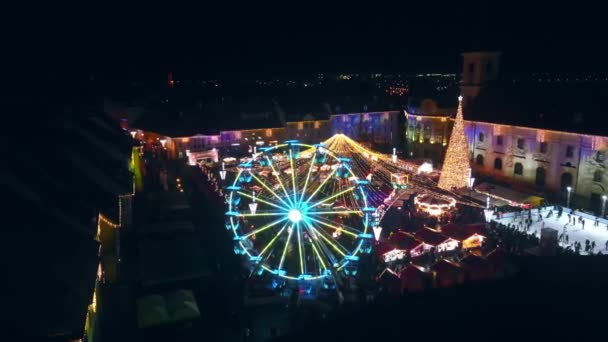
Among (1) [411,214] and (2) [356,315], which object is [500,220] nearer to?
(1) [411,214]

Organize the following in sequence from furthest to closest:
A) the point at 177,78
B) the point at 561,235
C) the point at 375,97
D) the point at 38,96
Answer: the point at 177,78 < the point at 375,97 < the point at 561,235 < the point at 38,96

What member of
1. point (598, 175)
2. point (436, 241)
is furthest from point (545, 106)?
point (436, 241)

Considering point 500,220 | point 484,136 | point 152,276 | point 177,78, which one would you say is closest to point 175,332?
point 152,276

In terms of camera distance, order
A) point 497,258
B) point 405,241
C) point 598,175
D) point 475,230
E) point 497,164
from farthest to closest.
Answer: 1. point 497,164
2. point 598,175
3. point 475,230
4. point 405,241
5. point 497,258

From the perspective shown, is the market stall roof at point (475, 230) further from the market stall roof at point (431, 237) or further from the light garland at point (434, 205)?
the light garland at point (434, 205)

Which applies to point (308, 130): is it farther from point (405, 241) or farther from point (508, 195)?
point (405, 241)

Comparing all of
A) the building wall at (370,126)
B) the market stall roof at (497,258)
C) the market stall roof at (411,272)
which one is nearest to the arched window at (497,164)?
the building wall at (370,126)
